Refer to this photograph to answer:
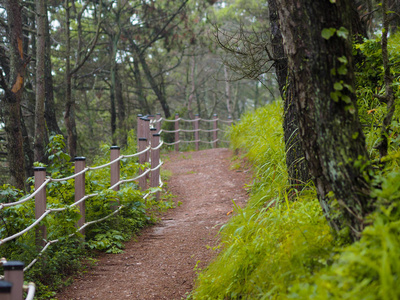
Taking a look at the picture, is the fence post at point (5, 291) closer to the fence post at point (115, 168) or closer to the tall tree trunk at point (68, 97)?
the fence post at point (115, 168)

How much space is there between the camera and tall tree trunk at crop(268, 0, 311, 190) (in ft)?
14.2

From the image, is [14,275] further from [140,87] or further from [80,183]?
[140,87]

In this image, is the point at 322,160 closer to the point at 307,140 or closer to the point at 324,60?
the point at 307,140

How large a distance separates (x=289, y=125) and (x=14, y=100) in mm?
5732

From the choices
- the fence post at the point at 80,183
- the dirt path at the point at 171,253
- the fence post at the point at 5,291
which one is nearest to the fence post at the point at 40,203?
the dirt path at the point at 171,253

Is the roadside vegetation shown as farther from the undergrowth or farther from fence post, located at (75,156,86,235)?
fence post, located at (75,156,86,235)

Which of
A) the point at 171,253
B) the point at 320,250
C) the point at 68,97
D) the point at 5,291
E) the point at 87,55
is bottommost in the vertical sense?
the point at 171,253

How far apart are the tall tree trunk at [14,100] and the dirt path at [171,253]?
3158 mm

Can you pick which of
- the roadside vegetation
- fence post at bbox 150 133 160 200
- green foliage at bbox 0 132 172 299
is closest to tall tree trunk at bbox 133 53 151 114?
fence post at bbox 150 133 160 200

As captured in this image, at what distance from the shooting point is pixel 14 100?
787 cm

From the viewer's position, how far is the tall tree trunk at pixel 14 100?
7.86 meters

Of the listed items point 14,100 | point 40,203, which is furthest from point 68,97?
point 40,203

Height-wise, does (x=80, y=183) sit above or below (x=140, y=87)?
below

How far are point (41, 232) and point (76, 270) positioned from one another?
639 millimetres
